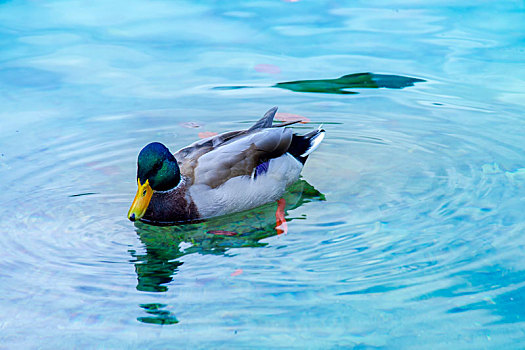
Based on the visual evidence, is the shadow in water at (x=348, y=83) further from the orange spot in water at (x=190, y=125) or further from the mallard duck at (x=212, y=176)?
the mallard duck at (x=212, y=176)

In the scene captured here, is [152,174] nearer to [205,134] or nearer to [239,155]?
[239,155]

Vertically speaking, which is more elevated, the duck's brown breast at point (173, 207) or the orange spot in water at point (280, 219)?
the duck's brown breast at point (173, 207)

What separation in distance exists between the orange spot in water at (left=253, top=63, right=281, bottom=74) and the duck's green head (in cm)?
286

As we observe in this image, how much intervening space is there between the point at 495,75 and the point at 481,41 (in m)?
1.08

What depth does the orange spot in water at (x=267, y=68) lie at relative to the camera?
23.9 ft

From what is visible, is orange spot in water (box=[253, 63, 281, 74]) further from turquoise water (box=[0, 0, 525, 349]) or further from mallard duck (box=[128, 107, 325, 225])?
mallard duck (box=[128, 107, 325, 225])

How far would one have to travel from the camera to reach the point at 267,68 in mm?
7355

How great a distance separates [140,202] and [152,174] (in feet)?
0.72

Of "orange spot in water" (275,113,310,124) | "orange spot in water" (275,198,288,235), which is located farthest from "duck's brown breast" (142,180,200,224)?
"orange spot in water" (275,113,310,124)

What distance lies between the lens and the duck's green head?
4.47 meters

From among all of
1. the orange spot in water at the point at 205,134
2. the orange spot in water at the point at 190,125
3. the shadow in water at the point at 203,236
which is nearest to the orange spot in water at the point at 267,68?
the orange spot in water at the point at 190,125

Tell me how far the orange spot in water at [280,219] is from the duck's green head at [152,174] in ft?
2.32

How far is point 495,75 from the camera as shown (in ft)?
23.2

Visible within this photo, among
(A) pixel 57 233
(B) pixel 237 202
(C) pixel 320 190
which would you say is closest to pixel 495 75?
(C) pixel 320 190
